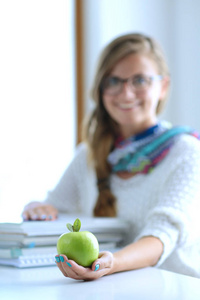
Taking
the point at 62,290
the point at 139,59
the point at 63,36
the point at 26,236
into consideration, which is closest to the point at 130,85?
the point at 139,59

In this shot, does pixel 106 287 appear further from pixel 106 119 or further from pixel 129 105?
pixel 106 119

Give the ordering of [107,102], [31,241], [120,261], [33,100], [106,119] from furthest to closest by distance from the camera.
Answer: [33,100], [106,119], [107,102], [31,241], [120,261]

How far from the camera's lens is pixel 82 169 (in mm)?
1835

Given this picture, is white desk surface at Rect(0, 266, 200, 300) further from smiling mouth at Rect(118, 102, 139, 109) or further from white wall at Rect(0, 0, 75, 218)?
white wall at Rect(0, 0, 75, 218)

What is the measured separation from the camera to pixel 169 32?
92.2 inches

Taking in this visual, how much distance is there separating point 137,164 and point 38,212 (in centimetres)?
39

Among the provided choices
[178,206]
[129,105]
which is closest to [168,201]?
[178,206]

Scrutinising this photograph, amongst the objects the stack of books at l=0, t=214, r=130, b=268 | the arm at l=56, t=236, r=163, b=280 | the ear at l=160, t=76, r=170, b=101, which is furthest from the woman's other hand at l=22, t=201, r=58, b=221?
the ear at l=160, t=76, r=170, b=101

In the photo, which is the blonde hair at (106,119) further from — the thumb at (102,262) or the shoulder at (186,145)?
the thumb at (102,262)

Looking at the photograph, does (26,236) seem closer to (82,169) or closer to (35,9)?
(82,169)

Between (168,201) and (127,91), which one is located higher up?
(127,91)

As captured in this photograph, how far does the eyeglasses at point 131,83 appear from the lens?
159 cm

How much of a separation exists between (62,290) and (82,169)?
1.00 m

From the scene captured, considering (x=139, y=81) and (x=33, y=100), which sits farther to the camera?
(x=33, y=100)
